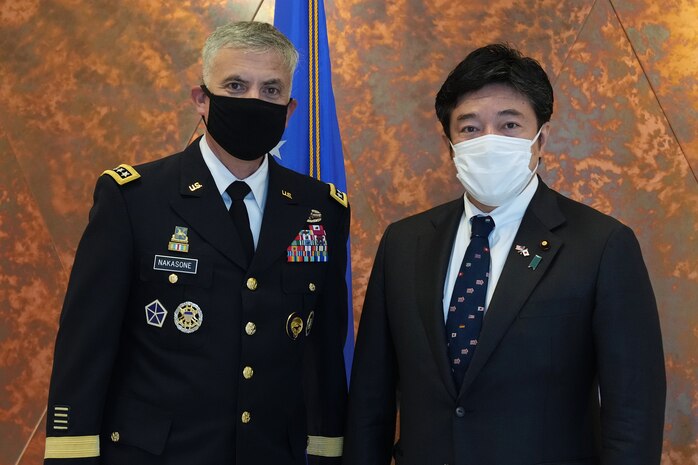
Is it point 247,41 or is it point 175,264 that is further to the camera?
point 247,41

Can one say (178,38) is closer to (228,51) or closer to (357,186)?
(357,186)

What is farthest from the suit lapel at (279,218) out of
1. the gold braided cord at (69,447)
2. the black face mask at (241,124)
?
the gold braided cord at (69,447)

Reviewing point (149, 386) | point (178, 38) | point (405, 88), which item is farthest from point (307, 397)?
point (178, 38)

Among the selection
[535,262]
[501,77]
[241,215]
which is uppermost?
→ [501,77]

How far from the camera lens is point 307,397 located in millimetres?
2074

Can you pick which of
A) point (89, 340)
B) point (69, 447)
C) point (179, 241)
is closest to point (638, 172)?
point (179, 241)

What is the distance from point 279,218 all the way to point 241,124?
9.9 inches

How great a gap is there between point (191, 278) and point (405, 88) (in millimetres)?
1726

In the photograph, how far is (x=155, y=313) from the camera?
178 cm

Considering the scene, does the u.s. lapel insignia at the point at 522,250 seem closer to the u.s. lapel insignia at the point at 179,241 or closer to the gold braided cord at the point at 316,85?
the u.s. lapel insignia at the point at 179,241

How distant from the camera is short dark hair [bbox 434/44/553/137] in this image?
6.07 feet

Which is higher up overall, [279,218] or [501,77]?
[501,77]

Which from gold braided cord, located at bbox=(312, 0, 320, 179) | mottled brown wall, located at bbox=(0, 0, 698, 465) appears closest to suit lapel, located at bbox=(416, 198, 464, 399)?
gold braided cord, located at bbox=(312, 0, 320, 179)

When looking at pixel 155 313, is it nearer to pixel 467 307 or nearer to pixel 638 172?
pixel 467 307
